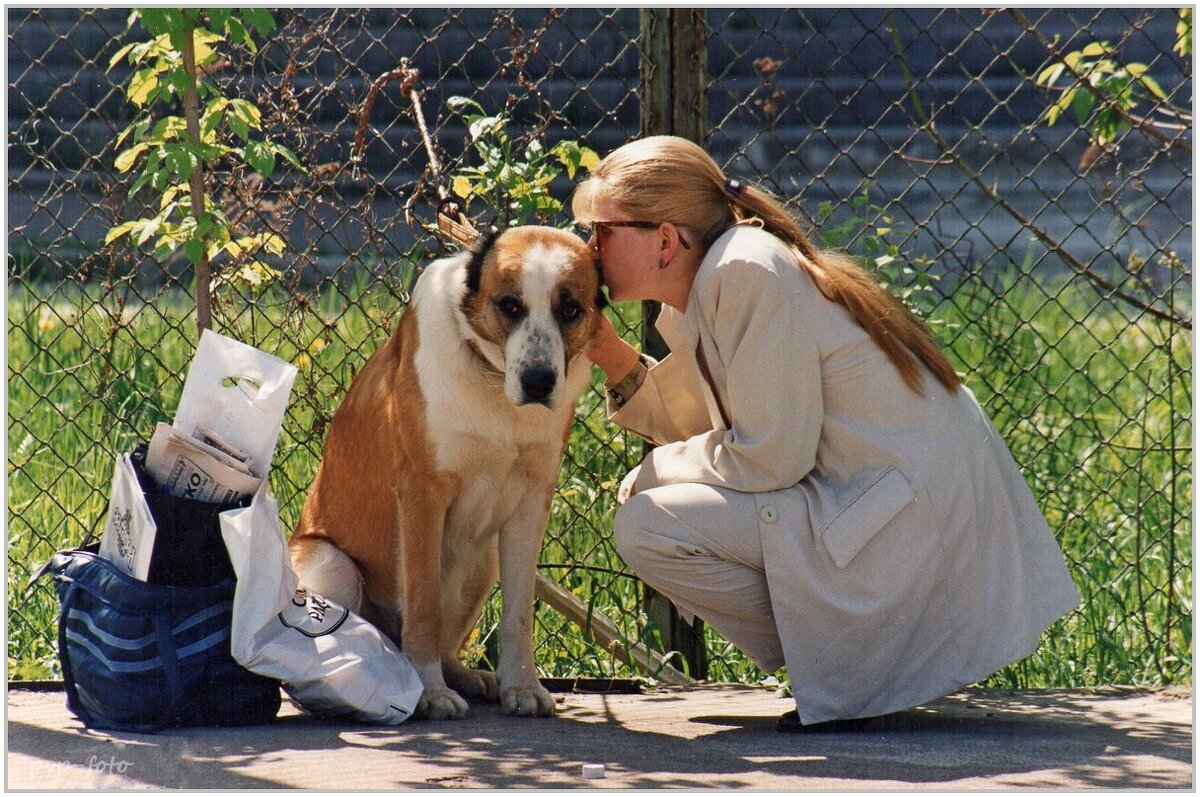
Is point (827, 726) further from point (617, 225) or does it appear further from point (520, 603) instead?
point (617, 225)

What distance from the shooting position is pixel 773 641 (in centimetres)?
326

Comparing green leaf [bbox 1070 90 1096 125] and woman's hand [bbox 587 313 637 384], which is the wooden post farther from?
green leaf [bbox 1070 90 1096 125]

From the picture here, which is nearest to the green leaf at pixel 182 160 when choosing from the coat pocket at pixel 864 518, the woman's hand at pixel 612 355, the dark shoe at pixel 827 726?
the woman's hand at pixel 612 355

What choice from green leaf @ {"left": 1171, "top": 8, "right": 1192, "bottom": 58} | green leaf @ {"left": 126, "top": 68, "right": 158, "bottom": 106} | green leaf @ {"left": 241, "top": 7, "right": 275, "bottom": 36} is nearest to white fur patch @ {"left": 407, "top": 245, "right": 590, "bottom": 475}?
green leaf @ {"left": 241, "top": 7, "right": 275, "bottom": 36}

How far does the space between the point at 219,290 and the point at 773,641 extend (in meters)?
1.89

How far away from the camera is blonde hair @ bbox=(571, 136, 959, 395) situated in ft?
10.2

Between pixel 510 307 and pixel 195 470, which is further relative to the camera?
pixel 510 307

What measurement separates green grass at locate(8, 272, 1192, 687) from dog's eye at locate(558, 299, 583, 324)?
89 centimetres

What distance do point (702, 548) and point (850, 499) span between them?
14.0 inches

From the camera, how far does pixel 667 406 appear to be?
350cm

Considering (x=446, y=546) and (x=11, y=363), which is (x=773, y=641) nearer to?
(x=446, y=546)

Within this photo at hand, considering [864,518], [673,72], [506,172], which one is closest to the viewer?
[864,518]

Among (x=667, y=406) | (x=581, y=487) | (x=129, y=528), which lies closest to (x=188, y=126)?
(x=129, y=528)

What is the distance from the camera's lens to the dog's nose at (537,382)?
9.91 ft
